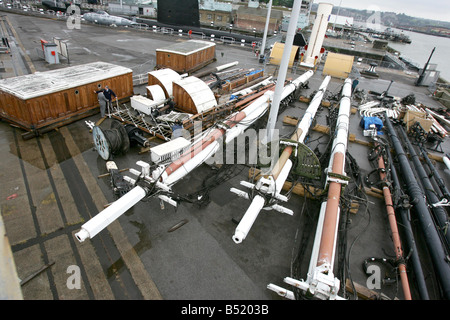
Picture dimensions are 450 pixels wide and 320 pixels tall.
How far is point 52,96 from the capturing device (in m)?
14.9

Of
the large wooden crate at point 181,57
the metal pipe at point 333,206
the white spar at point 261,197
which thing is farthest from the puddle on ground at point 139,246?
the large wooden crate at point 181,57

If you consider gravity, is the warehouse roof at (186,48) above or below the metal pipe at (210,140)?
above

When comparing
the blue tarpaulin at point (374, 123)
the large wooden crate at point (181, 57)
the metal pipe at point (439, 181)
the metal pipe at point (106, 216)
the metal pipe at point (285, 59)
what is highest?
the metal pipe at point (285, 59)

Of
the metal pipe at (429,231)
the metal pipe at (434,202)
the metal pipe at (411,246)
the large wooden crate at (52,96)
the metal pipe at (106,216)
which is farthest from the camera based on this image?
the large wooden crate at (52,96)

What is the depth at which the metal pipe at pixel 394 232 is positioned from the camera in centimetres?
804

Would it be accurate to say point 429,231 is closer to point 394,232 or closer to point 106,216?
point 394,232

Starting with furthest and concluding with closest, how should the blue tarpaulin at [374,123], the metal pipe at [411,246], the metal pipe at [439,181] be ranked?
the blue tarpaulin at [374,123] < the metal pipe at [439,181] < the metal pipe at [411,246]

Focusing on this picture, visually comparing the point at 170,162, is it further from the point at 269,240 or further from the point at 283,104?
the point at 283,104

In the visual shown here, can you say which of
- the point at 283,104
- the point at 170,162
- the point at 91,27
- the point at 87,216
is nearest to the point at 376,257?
the point at 170,162

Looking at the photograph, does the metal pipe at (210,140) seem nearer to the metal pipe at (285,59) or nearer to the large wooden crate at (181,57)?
the metal pipe at (285,59)

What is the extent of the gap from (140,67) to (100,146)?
60.2ft

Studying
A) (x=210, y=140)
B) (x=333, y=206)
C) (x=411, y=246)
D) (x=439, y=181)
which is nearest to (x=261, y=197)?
(x=333, y=206)

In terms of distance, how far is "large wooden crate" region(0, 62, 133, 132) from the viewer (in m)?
14.1

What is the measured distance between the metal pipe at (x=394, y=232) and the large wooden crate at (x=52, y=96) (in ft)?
61.2
